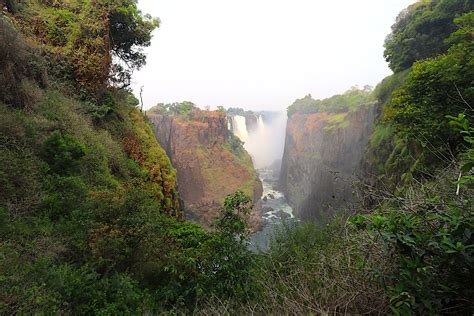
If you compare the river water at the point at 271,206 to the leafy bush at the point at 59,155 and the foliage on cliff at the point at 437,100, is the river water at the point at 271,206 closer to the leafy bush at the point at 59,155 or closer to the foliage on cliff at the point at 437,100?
the foliage on cliff at the point at 437,100

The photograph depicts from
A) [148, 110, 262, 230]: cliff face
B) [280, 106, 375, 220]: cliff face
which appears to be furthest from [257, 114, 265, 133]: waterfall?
[148, 110, 262, 230]: cliff face

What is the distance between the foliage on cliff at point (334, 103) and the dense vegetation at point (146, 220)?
36.5 m

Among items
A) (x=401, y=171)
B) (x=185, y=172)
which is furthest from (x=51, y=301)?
(x=185, y=172)

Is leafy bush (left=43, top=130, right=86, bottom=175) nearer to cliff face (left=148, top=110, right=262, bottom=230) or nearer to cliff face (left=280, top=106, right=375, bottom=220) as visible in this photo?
cliff face (left=280, top=106, right=375, bottom=220)

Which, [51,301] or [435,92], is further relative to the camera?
[435,92]

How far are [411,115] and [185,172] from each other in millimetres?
31913

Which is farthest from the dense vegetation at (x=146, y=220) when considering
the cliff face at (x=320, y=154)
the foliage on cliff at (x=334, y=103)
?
the foliage on cliff at (x=334, y=103)

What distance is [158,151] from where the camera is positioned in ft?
38.7

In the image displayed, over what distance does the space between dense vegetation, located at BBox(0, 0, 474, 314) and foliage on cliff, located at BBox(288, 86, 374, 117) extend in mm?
36505

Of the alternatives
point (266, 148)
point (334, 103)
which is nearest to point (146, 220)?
point (334, 103)

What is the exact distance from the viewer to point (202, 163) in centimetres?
3856

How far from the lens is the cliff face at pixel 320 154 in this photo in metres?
31.2

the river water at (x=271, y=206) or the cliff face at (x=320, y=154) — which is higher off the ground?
the cliff face at (x=320, y=154)

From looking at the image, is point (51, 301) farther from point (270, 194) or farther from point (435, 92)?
point (270, 194)
